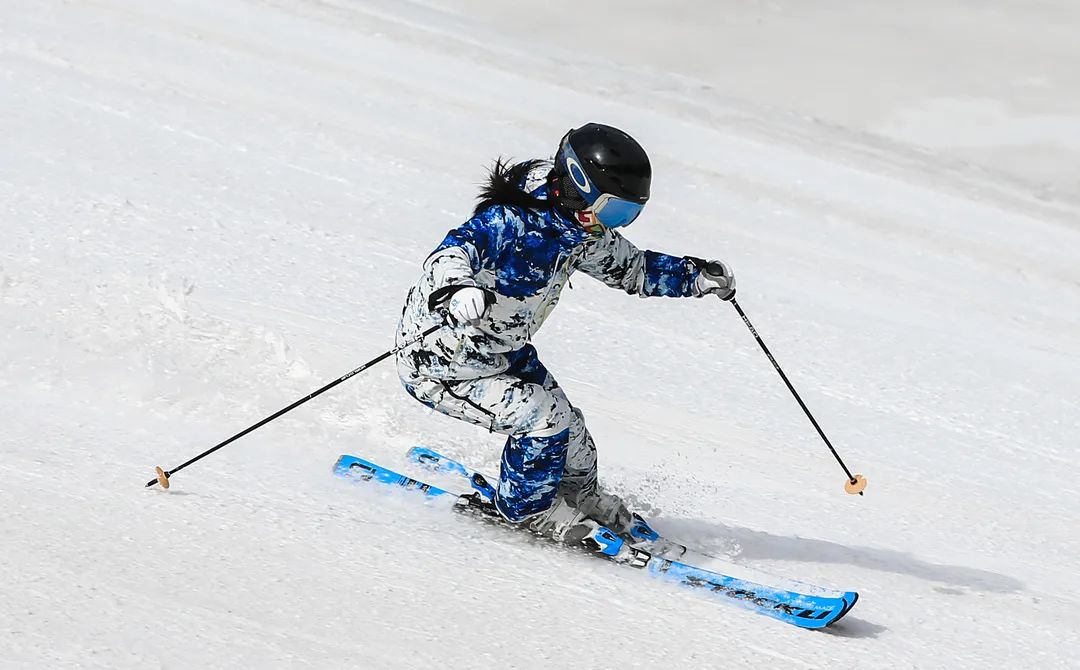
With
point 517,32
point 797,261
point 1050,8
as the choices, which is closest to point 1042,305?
point 797,261

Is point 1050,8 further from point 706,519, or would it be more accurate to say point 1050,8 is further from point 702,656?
point 702,656

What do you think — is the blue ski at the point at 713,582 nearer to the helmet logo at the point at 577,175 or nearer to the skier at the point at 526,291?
the skier at the point at 526,291

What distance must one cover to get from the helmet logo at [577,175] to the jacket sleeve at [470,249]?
26cm

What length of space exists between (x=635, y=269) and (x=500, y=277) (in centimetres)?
68

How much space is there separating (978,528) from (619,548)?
2.06 m

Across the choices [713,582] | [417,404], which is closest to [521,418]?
[713,582]

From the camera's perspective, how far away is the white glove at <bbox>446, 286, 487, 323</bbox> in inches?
142

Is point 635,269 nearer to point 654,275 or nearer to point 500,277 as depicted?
point 654,275

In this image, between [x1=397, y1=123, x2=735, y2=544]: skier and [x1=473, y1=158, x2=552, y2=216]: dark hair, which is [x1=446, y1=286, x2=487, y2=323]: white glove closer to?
[x1=397, y1=123, x2=735, y2=544]: skier

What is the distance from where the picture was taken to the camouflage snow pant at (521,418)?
13.6 feet

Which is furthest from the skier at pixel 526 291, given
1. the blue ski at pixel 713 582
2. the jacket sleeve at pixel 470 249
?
the blue ski at pixel 713 582

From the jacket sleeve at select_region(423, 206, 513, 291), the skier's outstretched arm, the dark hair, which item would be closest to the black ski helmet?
the dark hair

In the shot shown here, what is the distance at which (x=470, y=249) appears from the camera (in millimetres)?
3943

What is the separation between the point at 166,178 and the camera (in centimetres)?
821
